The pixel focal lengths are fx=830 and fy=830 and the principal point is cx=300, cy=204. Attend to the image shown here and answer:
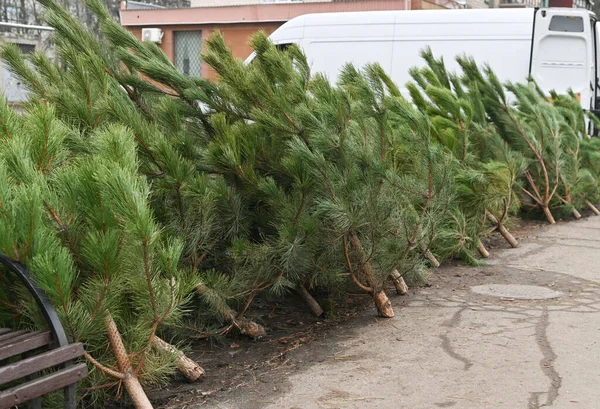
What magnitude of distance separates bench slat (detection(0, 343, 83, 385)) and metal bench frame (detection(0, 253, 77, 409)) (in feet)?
0.14

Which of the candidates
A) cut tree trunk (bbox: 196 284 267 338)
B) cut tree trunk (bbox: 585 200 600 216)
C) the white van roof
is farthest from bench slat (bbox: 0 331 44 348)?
the white van roof

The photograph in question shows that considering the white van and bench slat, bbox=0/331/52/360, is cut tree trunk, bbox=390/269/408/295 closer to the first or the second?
bench slat, bbox=0/331/52/360

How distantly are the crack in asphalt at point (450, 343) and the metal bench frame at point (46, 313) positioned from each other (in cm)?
211

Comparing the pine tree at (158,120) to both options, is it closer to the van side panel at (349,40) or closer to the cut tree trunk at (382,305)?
the cut tree trunk at (382,305)

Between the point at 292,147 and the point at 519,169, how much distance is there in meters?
4.47

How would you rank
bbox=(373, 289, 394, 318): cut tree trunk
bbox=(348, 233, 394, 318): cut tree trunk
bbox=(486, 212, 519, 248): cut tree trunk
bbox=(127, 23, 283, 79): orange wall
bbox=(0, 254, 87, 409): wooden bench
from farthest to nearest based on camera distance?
1. bbox=(127, 23, 283, 79): orange wall
2. bbox=(486, 212, 519, 248): cut tree trunk
3. bbox=(373, 289, 394, 318): cut tree trunk
4. bbox=(348, 233, 394, 318): cut tree trunk
5. bbox=(0, 254, 87, 409): wooden bench

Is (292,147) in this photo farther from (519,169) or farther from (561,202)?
(561,202)

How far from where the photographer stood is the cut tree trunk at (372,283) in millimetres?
5110

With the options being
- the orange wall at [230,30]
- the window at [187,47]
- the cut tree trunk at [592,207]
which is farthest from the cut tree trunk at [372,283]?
the window at [187,47]

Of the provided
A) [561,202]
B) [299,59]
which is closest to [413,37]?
[561,202]

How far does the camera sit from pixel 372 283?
5273 millimetres

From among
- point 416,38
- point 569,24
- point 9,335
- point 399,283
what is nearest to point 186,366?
point 9,335

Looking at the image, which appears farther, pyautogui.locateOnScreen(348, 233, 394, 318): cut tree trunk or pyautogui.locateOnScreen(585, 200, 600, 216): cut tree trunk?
pyautogui.locateOnScreen(585, 200, 600, 216): cut tree trunk

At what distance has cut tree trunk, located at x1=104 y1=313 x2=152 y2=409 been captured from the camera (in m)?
3.69
